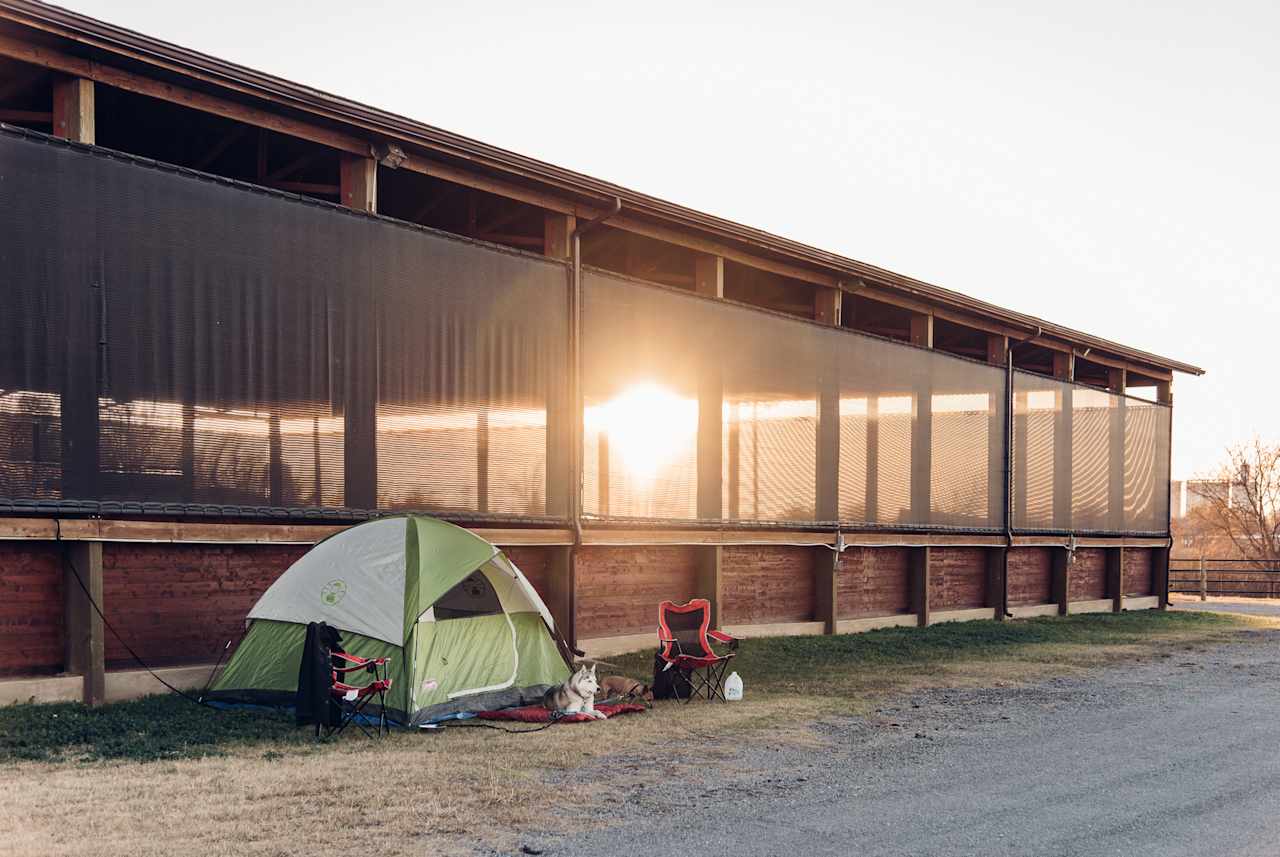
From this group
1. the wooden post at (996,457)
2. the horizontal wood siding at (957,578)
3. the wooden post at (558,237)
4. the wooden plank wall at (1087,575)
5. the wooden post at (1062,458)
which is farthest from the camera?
the wooden plank wall at (1087,575)

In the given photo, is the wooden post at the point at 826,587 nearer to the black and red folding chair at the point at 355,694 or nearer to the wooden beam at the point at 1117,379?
the black and red folding chair at the point at 355,694

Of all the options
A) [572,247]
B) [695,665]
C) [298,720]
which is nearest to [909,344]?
[572,247]

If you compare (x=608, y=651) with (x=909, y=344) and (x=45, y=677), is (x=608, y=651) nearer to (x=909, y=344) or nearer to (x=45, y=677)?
(x=45, y=677)

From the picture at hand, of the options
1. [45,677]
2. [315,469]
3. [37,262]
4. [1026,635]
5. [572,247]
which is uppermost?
[572,247]

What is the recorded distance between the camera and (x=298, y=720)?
916 cm

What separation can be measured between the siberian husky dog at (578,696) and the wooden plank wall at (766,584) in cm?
665

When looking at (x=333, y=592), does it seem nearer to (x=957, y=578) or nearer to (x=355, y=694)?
(x=355, y=694)

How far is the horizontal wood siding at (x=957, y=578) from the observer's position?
20891 millimetres

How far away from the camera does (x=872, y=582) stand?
1944cm

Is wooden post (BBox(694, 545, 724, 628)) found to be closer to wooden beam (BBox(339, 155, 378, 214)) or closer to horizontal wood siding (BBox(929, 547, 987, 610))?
horizontal wood siding (BBox(929, 547, 987, 610))

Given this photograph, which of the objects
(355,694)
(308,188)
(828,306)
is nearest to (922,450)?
(828,306)

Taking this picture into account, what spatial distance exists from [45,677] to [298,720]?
7.90ft

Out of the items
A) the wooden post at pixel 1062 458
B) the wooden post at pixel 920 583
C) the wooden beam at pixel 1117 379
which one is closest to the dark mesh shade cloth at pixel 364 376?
the wooden post at pixel 920 583

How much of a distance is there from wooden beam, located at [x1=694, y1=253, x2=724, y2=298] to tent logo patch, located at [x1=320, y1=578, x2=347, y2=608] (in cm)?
803
